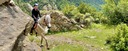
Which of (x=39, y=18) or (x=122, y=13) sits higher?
(x=39, y=18)

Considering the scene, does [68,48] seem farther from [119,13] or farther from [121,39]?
[119,13]

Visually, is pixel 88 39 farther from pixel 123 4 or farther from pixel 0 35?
pixel 123 4

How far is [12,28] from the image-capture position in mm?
15992

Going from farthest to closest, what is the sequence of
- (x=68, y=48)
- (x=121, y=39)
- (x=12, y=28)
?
(x=68, y=48), (x=121, y=39), (x=12, y=28)

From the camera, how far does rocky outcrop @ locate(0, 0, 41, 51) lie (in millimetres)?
15055

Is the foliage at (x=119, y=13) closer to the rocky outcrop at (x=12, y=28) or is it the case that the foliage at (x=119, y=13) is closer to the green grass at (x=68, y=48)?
the green grass at (x=68, y=48)

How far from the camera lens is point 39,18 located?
2427cm

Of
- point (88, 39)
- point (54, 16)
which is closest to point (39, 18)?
point (88, 39)

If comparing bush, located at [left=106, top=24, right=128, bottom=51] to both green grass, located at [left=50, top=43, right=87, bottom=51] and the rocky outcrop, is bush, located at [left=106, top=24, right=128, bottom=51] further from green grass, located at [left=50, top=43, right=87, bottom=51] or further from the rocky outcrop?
the rocky outcrop

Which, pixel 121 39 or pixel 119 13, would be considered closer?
pixel 121 39

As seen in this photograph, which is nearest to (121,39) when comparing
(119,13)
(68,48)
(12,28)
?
(68,48)

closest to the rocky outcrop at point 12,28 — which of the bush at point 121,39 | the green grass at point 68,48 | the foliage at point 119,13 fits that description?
the bush at point 121,39

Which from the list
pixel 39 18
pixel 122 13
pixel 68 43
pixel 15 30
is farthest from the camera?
pixel 122 13

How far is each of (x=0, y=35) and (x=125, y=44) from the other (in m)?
10.9
